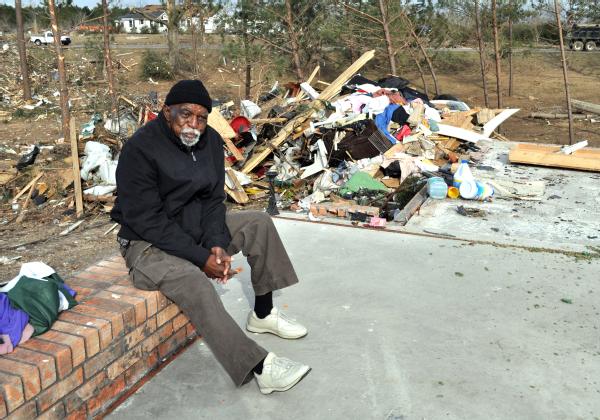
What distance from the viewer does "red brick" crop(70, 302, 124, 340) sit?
8.63ft

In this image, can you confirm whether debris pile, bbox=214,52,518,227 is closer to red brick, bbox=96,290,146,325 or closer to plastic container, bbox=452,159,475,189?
plastic container, bbox=452,159,475,189

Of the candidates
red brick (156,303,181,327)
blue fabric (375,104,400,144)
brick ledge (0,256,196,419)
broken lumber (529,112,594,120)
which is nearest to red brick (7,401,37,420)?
brick ledge (0,256,196,419)

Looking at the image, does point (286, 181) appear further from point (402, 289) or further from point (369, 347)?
point (369, 347)

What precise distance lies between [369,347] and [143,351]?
47.6 inches

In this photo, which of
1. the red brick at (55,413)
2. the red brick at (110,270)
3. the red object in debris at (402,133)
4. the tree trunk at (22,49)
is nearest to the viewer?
the red brick at (55,413)

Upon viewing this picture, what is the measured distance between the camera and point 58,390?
7.76 ft

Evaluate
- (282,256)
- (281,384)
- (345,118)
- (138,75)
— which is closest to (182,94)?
(282,256)

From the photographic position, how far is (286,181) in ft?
28.3

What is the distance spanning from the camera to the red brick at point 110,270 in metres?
3.19

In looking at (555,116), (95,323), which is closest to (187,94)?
(95,323)

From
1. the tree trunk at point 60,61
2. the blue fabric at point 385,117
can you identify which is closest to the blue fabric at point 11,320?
the blue fabric at point 385,117

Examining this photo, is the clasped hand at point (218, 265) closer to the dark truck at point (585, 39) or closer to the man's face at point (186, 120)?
the man's face at point (186, 120)

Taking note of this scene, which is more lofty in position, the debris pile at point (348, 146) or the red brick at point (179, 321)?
the debris pile at point (348, 146)

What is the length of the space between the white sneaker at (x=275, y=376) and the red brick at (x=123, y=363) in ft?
1.97
